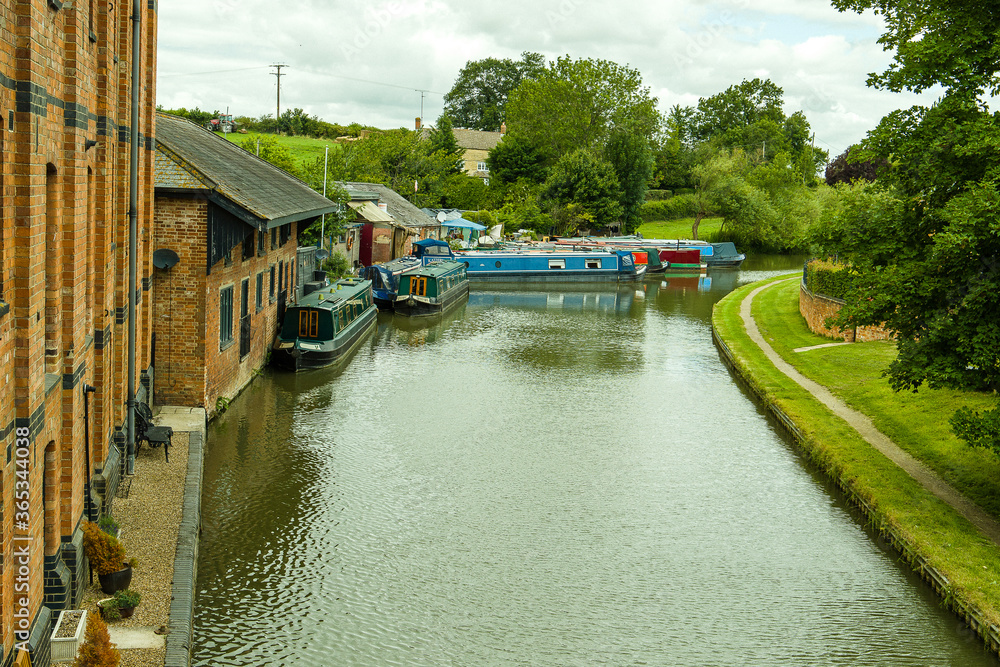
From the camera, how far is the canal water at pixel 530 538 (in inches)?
395

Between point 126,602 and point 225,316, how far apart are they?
33.9ft

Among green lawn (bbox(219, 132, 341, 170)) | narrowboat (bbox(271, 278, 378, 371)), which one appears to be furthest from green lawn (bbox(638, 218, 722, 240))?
narrowboat (bbox(271, 278, 378, 371))

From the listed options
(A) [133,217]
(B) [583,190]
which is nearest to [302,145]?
(B) [583,190]

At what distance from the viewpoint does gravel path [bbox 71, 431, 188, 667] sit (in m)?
8.78

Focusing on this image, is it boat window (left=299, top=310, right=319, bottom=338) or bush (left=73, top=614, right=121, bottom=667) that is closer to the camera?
bush (left=73, top=614, right=121, bottom=667)

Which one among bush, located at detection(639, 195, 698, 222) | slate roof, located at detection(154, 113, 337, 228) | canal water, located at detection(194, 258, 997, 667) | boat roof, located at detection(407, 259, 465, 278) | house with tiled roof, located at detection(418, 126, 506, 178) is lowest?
canal water, located at detection(194, 258, 997, 667)

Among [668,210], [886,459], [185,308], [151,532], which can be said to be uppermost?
[668,210]

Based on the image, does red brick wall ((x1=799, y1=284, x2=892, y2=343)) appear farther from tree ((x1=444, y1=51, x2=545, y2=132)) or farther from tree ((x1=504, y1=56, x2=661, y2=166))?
tree ((x1=444, y1=51, x2=545, y2=132))

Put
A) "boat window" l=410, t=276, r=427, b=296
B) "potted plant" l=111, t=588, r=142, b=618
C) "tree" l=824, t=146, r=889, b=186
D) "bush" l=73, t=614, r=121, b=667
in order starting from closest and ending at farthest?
"bush" l=73, t=614, r=121, b=667
"potted plant" l=111, t=588, r=142, b=618
"boat window" l=410, t=276, r=427, b=296
"tree" l=824, t=146, r=889, b=186

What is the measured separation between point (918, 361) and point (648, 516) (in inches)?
172

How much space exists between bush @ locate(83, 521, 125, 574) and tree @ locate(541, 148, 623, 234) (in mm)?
58992

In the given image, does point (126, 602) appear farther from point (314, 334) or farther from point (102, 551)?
point (314, 334)

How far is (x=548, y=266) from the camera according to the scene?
49.6m

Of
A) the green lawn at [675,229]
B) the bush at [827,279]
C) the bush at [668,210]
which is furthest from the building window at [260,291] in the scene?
the bush at [668,210]
